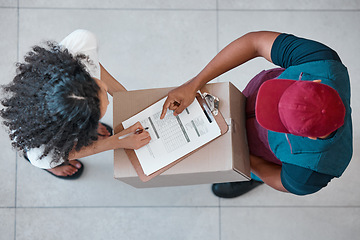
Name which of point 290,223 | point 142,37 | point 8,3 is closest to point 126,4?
point 142,37

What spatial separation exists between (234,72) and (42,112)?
3.06ft

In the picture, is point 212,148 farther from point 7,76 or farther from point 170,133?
point 7,76

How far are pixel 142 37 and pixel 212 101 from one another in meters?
0.73

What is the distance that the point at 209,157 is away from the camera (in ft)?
3.00

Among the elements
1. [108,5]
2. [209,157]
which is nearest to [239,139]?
[209,157]

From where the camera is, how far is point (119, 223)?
4.72 ft

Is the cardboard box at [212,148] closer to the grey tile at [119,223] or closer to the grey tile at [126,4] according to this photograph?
the grey tile at [119,223]

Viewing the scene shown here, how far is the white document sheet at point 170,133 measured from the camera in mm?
919

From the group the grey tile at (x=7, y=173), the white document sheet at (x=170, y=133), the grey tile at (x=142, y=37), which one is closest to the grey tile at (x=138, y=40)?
the grey tile at (x=142, y=37)

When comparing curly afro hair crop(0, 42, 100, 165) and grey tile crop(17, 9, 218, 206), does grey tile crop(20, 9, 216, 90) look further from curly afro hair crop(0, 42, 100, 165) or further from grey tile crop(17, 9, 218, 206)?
curly afro hair crop(0, 42, 100, 165)

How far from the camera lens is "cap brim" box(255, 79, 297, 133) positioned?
774mm

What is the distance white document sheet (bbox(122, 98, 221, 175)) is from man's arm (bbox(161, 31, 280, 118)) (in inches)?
1.0

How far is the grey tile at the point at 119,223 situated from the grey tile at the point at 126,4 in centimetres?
92

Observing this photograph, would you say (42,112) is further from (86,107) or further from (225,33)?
(225,33)
